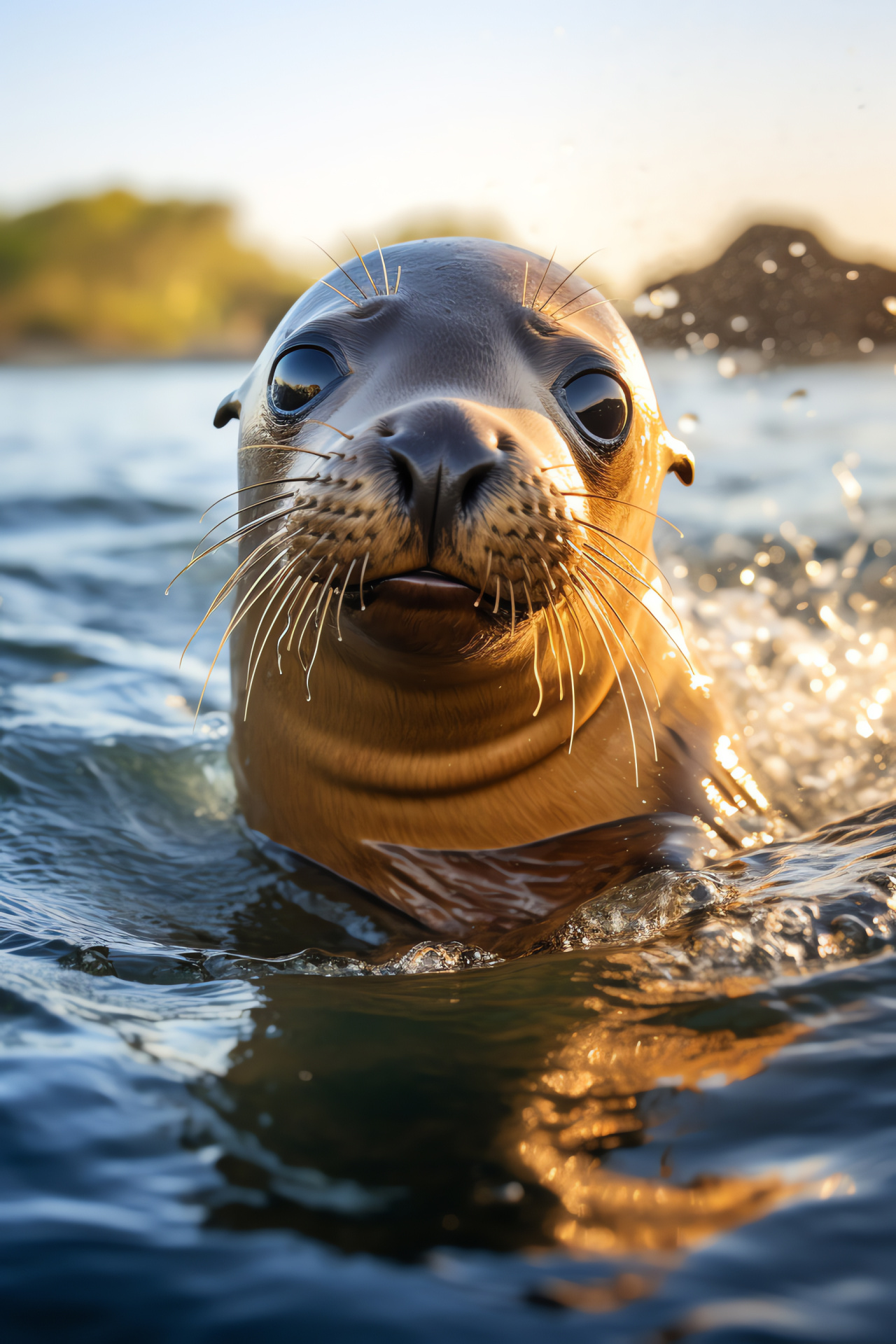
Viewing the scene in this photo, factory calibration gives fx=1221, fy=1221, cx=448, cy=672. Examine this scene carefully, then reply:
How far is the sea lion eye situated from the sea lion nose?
62 cm

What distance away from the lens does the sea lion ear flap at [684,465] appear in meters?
3.20

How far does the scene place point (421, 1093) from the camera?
5.49ft

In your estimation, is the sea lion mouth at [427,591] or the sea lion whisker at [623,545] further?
the sea lion whisker at [623,545]

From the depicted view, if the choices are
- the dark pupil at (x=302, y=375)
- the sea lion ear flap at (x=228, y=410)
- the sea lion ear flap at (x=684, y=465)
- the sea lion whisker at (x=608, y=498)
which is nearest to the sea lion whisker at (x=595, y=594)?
the sea lion whisker at (x=608, y=498)

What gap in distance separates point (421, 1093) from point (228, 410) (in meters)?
2.14

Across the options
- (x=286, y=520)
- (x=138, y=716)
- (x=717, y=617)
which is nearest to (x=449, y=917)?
(x=286, y=520)

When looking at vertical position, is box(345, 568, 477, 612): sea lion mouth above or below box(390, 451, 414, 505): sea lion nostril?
below

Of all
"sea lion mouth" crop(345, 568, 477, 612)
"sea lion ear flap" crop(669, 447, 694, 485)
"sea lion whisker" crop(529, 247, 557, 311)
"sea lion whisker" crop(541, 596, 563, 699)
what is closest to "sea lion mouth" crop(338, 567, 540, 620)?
"sea lion mouth" crop(345, 568, 477, 612)

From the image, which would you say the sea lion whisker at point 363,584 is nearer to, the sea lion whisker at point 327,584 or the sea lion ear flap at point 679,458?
the sea lion whisker at point 327,584

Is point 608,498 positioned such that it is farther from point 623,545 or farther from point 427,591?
point 427,591

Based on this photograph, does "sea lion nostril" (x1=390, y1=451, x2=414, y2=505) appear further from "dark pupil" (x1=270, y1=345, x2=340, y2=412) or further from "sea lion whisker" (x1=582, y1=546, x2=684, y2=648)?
"dark pupil" (x1=270, y1=345, x2=340, y2=412)

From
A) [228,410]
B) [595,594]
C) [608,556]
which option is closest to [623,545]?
[595,594]

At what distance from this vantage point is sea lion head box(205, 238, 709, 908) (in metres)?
2.15

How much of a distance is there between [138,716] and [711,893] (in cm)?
269
